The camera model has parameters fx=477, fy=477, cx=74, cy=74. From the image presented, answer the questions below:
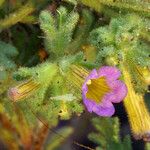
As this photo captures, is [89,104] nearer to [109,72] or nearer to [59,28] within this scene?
[109,72]

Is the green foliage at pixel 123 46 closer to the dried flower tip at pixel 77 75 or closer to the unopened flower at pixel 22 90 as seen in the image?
the dried flower tip at pixel 77 75

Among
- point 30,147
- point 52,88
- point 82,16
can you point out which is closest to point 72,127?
point 30,147

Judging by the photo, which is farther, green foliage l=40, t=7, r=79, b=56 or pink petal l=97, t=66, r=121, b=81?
green foliage l=40, t=7, r=79, b=56

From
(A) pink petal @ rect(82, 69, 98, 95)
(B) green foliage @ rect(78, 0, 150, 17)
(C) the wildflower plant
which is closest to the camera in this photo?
(A) pink petal @ rect(82, 69, 98, 95)

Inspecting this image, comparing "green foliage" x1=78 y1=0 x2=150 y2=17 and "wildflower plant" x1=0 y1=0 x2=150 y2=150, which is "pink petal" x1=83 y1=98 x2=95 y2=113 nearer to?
"wildflower plant" x1=0 y1=0 x2=150 y2=150

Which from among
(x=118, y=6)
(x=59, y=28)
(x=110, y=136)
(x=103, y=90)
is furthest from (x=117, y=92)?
(x=110, y=136)

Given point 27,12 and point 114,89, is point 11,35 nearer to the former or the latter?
point 27,12

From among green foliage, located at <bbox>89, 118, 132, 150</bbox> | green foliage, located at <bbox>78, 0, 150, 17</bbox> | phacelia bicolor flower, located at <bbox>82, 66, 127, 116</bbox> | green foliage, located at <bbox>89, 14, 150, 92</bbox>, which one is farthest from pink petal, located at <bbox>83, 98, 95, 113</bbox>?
green foliage, located at <bbox>89, 118, 132, 150</bbox>

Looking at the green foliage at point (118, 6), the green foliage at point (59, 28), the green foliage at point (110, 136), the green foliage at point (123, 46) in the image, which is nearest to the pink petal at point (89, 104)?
the green foliage at point (123, 46)
